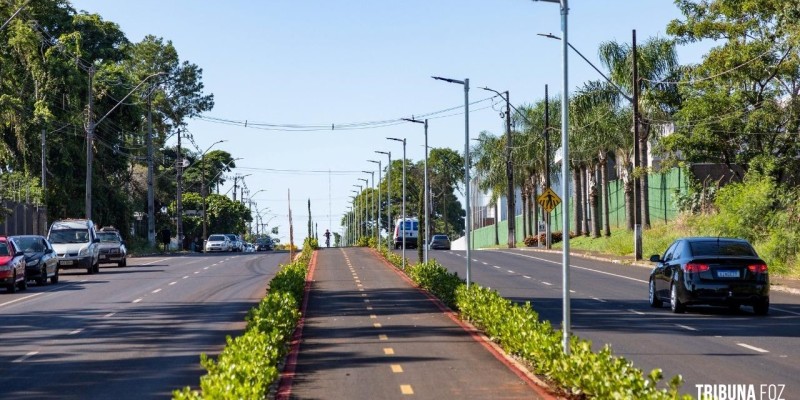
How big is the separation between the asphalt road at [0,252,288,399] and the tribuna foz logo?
6015 millimetres

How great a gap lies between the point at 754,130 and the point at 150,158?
4079cm

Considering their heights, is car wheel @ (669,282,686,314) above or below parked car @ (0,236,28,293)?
below

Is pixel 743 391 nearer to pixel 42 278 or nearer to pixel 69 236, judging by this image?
pixel 42 278

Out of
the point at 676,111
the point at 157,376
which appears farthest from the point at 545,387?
the point at 676,111

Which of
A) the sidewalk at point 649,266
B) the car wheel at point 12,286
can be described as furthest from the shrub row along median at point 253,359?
the sidewalk at point 649,266

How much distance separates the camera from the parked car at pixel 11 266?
3484 cm

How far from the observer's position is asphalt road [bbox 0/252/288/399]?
48.4 feet

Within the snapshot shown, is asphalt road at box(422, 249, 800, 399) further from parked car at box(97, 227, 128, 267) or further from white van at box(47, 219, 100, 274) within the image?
parked car at box(97, 227, 128, 267)

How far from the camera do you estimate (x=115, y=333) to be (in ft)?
70.6

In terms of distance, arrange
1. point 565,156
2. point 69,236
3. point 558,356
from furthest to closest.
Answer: point 69,236, point 565,156, point 558,356

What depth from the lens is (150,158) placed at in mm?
79000

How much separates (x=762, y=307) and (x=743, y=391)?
12.4 metres

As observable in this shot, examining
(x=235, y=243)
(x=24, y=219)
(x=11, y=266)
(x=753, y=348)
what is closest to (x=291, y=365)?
(x=753, y=348)

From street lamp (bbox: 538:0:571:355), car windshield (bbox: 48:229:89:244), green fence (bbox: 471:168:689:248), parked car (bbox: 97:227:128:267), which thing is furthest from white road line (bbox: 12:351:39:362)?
green fence (bbox: 471:168:689:248)
